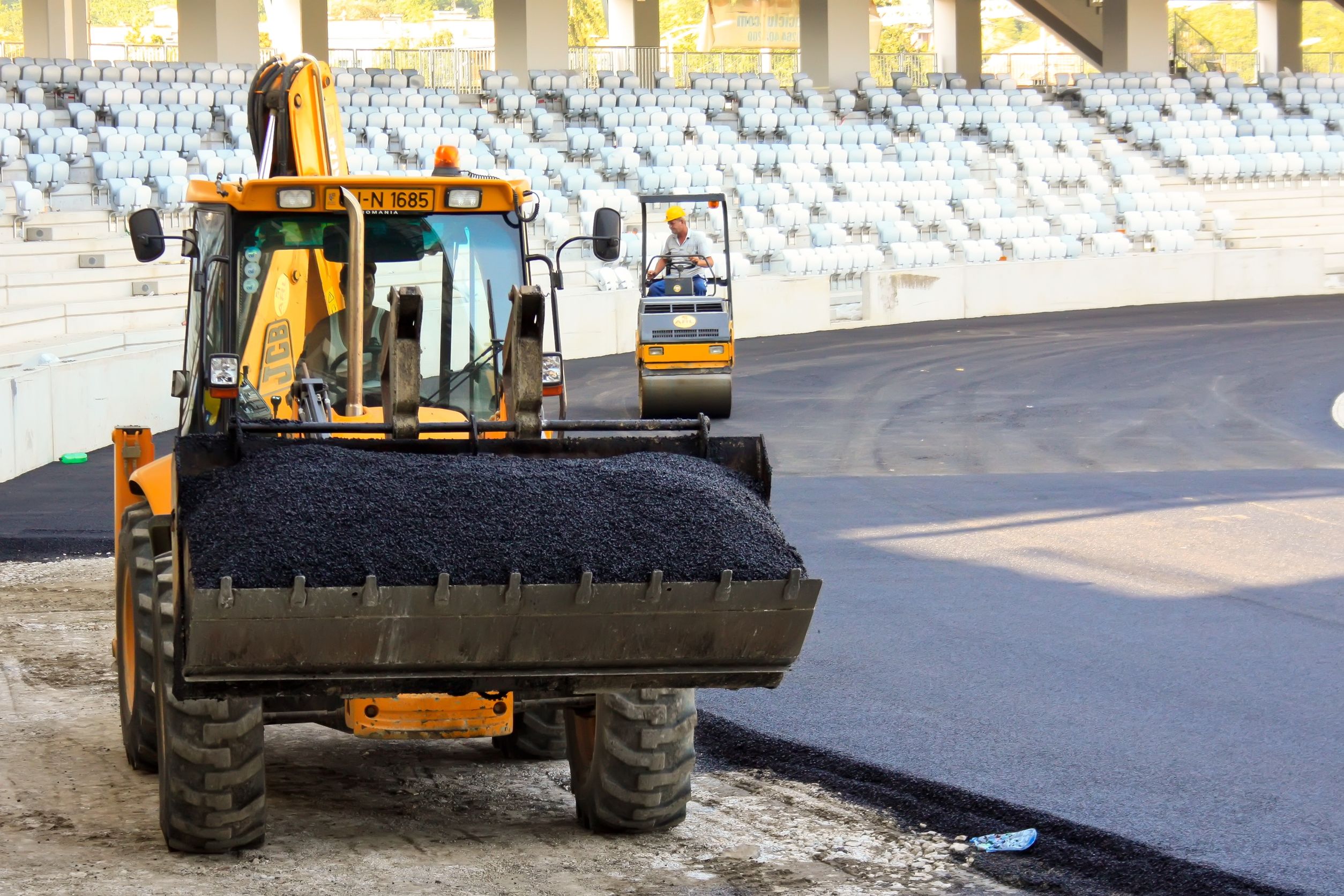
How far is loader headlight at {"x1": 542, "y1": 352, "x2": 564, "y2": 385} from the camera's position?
6.32 m

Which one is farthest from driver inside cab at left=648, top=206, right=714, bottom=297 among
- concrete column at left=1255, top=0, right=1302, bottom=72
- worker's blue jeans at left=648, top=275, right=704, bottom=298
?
concrete column at left=1255, top=0, right=1302, bottom=72

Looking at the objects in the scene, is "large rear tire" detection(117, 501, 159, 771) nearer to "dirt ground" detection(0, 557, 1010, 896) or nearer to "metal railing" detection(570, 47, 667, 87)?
"dirt ground" detection(0, 557, 1010, 896)

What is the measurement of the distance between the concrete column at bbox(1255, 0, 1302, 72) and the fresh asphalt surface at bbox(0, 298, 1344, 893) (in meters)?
28.0

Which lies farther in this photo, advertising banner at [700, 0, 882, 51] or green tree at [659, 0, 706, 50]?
green tree at [659, 0, 706, 50]

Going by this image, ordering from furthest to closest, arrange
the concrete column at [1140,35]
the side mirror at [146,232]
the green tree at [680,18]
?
the green tree at [680,18], the concrete column at [1140,35], the side mirror at [146,232]

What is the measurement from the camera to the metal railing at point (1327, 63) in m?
42.9

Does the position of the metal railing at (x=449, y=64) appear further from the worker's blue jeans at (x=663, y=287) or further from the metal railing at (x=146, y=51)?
the worker's blue jeans at (x=663, y=287)

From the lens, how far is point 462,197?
20.8 ft

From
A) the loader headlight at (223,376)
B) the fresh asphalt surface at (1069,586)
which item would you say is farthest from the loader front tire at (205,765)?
the fresh asphalt surface at (1069,586)

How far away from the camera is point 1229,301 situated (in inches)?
1170

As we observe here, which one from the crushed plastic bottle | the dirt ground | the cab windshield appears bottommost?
the crushed plastic bottle

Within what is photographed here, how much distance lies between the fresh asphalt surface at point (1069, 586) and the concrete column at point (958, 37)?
27.0m

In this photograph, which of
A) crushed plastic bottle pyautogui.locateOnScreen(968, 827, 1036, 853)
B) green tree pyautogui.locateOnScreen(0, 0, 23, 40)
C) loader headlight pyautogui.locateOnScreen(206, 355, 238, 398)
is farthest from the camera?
green tree pyautogui.locateOnScreen(0, 0, 23, 40)

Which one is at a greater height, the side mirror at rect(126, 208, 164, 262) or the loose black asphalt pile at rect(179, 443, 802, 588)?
the side mirror at rect(126, 208, 164, 262)
